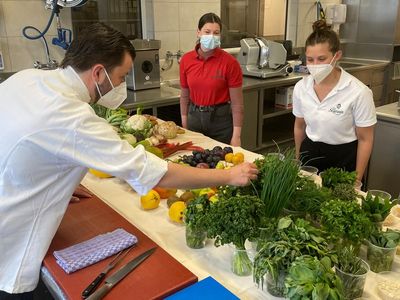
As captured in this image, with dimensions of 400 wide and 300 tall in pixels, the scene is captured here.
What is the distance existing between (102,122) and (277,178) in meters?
0.58

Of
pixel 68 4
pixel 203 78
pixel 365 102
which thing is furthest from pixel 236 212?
pixel 68 4

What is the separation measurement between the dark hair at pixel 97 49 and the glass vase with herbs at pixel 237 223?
0.58 meters

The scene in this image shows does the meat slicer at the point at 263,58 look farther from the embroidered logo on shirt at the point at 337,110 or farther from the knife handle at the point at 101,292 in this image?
the knife handle at the point at 101,292

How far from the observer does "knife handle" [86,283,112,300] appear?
1.03 meters

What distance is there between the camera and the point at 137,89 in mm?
3576

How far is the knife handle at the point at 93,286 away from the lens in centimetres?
106

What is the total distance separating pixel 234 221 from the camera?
108cm

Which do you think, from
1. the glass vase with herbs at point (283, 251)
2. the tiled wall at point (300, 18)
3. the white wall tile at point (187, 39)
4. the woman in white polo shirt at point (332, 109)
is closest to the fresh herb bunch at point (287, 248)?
the glass vase with herbs at point (283, 251)

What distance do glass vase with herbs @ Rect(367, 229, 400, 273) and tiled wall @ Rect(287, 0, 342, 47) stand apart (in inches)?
173

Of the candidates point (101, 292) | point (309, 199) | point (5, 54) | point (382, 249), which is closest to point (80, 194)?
point (101, 292)

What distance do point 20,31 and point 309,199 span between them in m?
2.86

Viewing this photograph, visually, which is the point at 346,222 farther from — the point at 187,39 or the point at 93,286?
the point at 187,39

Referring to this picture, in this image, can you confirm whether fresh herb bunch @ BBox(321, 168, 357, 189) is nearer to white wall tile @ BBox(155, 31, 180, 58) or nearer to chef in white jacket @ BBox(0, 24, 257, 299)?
chef in white jacket @ BBox(0, 24, 257, 299)

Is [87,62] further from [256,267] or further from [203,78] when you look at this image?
[203,78]
